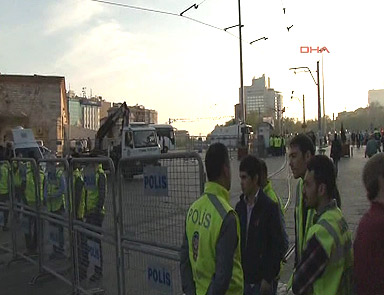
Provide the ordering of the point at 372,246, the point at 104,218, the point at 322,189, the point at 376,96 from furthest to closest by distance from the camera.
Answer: the point at 376,96
the point at 104,218
the point at 322,189
the point at 372,246

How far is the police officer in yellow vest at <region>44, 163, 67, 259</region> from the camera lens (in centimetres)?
762

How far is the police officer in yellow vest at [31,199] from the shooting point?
8603mm

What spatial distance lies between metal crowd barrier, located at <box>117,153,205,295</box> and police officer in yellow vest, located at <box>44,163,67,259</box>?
2366 mm

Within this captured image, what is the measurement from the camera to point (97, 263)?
6.24 m

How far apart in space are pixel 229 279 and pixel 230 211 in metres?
0.44

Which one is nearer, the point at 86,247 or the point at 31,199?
the point at 86,247

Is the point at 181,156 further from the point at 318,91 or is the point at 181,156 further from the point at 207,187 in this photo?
the point at 318,91

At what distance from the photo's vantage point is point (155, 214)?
4.88 meters

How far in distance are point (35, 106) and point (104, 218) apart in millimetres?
44903

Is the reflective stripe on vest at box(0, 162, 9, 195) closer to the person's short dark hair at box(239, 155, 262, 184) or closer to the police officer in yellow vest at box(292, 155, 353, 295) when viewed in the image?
the person's short dark hair at box(239, 155, 262, 184)

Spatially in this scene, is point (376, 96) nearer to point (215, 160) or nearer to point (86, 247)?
point (86, 247)

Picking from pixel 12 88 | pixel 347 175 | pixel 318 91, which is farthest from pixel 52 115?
pixel 347 175

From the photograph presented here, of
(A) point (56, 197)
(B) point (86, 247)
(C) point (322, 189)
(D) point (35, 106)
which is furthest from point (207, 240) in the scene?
(D) point (35, 106)

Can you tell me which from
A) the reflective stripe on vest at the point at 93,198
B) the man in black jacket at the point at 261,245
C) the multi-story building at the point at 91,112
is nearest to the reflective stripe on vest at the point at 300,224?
the man in black jacket at the point at 261,245
